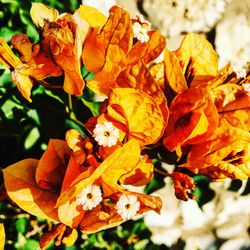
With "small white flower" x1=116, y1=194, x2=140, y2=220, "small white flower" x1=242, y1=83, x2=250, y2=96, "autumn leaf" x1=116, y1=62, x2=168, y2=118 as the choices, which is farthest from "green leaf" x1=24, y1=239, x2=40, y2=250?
"small white flower" x1=242, y1=83, x2=250, y2=96

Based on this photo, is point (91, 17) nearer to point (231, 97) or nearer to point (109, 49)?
point (109, 49)

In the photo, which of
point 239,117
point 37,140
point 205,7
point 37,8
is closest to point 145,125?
point 239,117

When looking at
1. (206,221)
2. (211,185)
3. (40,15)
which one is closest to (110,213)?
(40,15)

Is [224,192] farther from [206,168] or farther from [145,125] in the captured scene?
[145,125]

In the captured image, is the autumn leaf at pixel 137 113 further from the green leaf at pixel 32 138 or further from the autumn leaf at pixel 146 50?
the green leaf at pixel 32 138

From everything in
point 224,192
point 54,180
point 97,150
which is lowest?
point 224,192

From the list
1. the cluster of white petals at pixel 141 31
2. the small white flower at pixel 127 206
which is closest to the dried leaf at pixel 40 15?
the cluster of white petals at pixel 141 31
